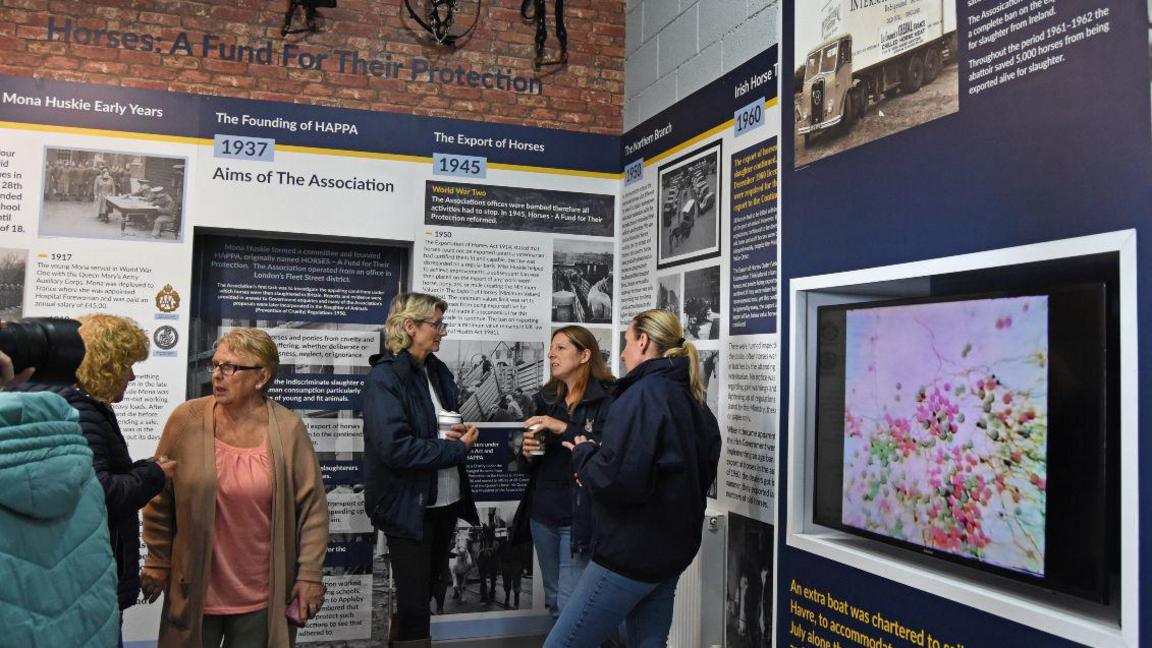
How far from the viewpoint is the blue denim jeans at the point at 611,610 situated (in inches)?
103

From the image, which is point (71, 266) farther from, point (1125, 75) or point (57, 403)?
point (1125, 75)

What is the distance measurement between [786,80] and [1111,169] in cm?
130

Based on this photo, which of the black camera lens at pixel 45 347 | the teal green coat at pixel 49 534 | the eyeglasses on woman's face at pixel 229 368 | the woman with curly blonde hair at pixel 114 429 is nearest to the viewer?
the teal green coat at pixel 49 534

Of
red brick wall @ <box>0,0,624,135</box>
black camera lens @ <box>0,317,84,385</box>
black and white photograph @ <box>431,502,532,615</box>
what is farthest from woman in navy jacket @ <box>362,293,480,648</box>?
black camera lens @ <box>0,317,84,385</box>

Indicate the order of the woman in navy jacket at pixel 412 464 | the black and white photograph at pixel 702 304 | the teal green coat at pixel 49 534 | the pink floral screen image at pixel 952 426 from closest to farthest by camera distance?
the teal green coat at pixel 49 534, the pink floral screen image at pixel 952 426, the woman in navy jacket at pixel 412 464, the black and white photograph at pixel 702 304

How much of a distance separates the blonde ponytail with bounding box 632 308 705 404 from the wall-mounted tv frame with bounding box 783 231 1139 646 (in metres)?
0.30

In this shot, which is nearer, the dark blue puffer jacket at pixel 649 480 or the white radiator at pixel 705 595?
the dark blue puffer jacket at pixel 649 480

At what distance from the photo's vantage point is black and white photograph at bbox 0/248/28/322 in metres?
3.82

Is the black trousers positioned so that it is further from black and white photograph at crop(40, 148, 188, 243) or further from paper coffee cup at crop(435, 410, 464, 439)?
black and white photograph at crop(40, 148, 188, 243)

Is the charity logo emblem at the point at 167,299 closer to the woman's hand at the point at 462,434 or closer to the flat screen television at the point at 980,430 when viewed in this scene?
the woman's hand at the point at 462,434

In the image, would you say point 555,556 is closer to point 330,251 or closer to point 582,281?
point 582,281

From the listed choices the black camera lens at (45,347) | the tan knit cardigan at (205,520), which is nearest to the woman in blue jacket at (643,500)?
the tan knit cardigan at (205,520)

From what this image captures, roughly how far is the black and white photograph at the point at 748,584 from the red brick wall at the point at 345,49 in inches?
93.0

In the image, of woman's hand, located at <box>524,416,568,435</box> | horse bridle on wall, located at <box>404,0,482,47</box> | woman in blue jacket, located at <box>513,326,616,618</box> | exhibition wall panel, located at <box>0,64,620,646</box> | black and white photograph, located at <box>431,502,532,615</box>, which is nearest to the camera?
woman's hand, located at <box>524,416,568,435</box>
